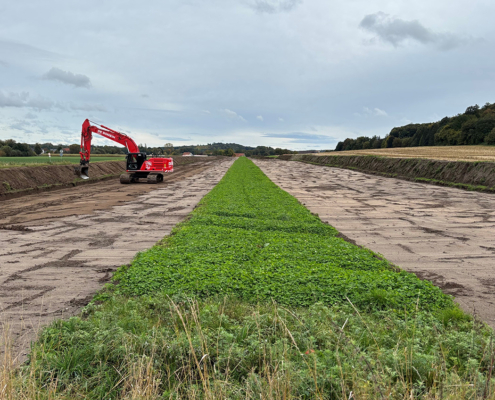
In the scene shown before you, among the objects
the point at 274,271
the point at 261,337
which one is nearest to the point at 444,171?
the point at 274,271

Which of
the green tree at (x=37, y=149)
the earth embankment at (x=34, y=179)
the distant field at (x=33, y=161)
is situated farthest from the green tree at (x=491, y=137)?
the green tree at (x=37, y=149)

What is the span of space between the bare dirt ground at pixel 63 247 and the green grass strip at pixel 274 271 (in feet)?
2.50

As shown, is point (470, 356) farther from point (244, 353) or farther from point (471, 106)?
point (471, 106)

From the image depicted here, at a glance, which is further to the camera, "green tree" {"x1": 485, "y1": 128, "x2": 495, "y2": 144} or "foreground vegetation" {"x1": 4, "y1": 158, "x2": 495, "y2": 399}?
"green tree" {"x1": 485, "y1": 128, "x2": 495, "y2": 144}

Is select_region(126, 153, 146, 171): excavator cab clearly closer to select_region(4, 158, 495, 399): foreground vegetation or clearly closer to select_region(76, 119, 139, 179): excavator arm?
select_region(76, 119, 139, 179): excavator arm

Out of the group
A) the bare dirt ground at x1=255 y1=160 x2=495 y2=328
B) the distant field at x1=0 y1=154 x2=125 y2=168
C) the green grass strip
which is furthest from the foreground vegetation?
the distant field at x1=0 y1=154 x2=125 y2=168

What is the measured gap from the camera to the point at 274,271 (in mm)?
6293

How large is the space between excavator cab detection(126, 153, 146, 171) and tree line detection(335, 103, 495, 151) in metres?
64.8

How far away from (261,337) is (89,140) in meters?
20.7

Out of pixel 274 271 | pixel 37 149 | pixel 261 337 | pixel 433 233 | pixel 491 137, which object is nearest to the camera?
pixel 261 337

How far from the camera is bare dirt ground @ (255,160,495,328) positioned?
20.6 ft

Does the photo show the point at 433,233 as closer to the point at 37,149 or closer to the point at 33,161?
the point at 33,161

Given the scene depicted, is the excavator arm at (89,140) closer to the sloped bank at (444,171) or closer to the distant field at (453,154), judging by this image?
the sloped bank at (444,171)

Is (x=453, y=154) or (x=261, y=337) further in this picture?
(x=453, y=154)
